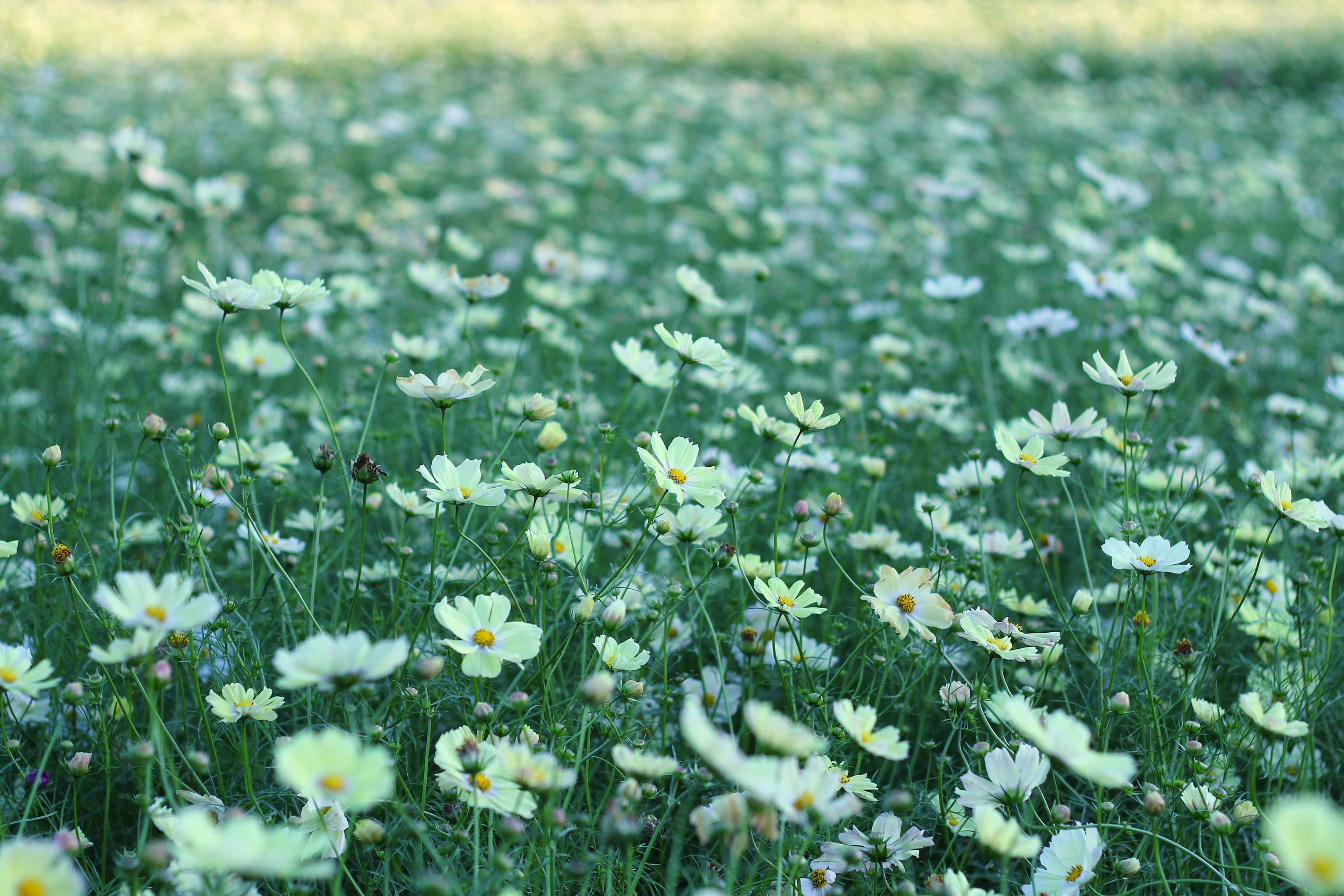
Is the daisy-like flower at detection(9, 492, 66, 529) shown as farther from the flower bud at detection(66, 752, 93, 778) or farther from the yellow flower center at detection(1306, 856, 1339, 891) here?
the yellow flower center at detection(1306, 856, 1339, 891)

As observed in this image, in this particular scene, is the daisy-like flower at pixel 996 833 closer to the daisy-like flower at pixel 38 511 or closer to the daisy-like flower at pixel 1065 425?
the daisy-like flower at pixel 1065 425

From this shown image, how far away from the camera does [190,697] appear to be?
1335 millimetres

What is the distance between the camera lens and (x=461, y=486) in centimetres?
119

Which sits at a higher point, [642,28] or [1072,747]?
[642,28]

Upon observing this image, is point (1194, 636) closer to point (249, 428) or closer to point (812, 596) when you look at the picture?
point (812, 596)

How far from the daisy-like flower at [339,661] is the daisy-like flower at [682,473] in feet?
1.39

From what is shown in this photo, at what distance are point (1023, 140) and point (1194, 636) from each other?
436cm

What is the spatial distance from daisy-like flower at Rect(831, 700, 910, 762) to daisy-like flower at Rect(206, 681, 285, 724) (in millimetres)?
589

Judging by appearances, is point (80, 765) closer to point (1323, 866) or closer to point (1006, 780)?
point (1006, 780)

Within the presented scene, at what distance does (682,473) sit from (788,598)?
0.20 m

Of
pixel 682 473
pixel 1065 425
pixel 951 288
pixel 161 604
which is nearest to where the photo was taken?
pixel 161 604

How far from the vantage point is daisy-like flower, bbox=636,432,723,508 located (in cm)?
117

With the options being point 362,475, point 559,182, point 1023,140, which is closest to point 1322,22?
point 1023,140

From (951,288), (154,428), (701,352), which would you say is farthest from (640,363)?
(951,288)
